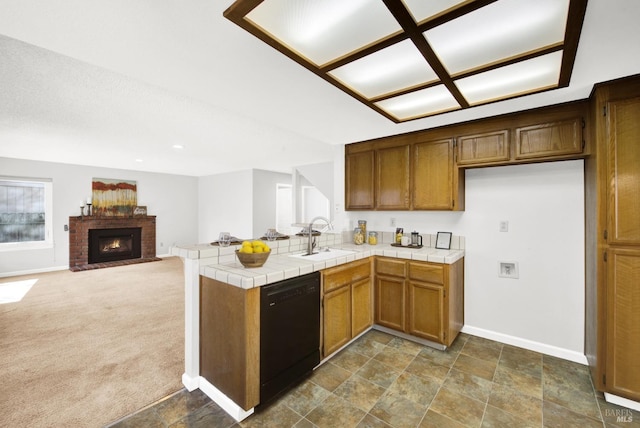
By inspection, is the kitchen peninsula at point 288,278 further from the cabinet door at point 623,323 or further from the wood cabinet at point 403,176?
the cabinet door at point 623,323

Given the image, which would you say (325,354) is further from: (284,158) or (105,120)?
(284,158)

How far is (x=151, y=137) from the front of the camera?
3.84m

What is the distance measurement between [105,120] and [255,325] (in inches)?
123

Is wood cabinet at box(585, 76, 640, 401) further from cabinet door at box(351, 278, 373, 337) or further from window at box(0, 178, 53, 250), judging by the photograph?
window at box(0, 178, 53, 250)

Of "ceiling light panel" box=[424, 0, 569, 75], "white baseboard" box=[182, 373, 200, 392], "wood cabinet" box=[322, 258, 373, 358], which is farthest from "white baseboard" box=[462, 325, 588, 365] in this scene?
"white baseboard" box=[182, 373, 200, 392]

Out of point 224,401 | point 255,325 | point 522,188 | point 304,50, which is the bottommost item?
point 224,401

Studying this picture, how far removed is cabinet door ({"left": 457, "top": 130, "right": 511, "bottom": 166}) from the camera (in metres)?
2.54

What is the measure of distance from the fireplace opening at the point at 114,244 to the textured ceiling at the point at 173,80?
2.71 m

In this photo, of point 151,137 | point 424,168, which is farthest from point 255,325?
point 151,137

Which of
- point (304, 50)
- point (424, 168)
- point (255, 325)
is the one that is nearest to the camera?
point (304, 50)

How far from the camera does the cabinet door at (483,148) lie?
2539 millimetres

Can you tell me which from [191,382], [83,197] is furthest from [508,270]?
[83,197]

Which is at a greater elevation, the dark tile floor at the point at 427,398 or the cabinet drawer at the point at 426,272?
the cabinet drawer at the point at 426,272

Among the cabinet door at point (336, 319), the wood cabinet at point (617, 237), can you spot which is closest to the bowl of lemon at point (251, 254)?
the cabinet door at point (336, 319)
